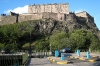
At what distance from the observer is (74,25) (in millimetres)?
119062

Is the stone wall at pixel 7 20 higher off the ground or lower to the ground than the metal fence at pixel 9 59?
higher

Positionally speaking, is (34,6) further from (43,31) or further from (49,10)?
(43,31)

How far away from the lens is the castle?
12118cm

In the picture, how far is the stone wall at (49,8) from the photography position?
131750 mm

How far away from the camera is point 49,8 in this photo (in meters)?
135

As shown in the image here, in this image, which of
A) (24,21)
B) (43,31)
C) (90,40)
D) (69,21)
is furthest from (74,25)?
(90,40)

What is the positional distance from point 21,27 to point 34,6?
25.6 meters

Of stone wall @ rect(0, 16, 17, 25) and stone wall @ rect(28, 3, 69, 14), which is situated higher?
stone wall @ rect(28, 3, 69, 14)

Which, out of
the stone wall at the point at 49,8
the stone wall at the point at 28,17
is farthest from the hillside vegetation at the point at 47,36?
the stone wall at the point at 49,8

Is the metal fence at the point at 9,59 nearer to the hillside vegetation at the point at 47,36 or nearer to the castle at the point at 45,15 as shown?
the hillside vegetation at the point at 47,36

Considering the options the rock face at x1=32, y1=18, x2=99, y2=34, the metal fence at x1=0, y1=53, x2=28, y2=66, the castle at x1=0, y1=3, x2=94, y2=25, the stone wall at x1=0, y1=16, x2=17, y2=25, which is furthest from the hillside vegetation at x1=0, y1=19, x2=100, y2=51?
the metal fence at x1=0, y1=53, x2=28, y2=66

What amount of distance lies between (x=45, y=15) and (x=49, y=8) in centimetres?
1452

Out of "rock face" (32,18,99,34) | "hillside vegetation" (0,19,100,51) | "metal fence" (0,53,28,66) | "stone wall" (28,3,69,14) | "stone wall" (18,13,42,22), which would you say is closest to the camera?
"metal fence" (0,53,28,66)

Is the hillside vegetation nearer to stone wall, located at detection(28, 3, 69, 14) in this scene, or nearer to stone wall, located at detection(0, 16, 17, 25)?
stone wall, located at detection(0, 16, 17, 25)
